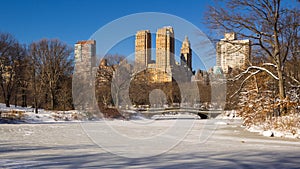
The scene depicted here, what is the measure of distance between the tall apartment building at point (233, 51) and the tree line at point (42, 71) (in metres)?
21.4

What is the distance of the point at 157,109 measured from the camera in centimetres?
3331

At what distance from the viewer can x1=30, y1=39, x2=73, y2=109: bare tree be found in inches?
1401

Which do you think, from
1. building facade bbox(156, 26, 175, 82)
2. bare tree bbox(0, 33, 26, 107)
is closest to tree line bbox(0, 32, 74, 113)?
bare tree bbox(0, 33, 26, 107)

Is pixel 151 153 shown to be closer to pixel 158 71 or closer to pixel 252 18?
pixel 252 18

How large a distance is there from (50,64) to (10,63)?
540 cm

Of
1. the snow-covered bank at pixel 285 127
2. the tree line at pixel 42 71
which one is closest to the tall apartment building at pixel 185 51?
the snow-covered bank at pixel 285 127

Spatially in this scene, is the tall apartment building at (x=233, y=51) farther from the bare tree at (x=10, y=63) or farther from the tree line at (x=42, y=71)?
the bare tree at (x=10, y=63)

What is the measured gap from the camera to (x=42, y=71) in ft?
117

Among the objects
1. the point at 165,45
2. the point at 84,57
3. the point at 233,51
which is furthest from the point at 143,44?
the point at 84,57

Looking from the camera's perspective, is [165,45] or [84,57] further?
[84,57]

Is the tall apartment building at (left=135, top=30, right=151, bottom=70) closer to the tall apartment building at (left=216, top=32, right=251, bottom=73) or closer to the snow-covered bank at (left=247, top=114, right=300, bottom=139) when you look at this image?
the tall apartment building at (left=216, top=32, right=251, bottom=73)

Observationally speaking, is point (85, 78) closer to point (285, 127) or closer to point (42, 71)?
point (42, 71)

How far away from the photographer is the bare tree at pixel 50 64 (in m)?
35.6

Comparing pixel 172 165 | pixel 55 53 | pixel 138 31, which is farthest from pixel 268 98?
pixel 55 53
